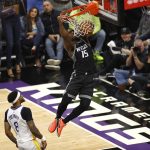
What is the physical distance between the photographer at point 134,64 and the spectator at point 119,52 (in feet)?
0.92

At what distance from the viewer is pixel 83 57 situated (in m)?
11.4

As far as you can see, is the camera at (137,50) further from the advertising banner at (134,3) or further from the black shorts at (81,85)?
the black shorts at (81,85)

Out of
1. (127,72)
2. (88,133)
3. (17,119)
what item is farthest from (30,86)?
(17,119)

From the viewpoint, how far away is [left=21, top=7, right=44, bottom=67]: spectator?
1666cm

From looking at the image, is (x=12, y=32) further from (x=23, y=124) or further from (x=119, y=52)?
(x=23, y=124)

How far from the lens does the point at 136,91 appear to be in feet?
48.8

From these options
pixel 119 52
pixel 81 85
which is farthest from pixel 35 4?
pixel 81 85

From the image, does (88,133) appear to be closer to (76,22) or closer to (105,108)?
(105,108)

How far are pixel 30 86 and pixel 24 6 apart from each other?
2.46 m

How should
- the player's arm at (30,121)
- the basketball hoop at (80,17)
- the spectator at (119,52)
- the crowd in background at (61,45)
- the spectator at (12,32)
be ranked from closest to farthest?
1. the player's arm at (30,121)
2. the basketball hoop at (80,17)
3. the crowd in background at (61,45)
4. the spectator at (119,52)
5. the spectator at (12,32)

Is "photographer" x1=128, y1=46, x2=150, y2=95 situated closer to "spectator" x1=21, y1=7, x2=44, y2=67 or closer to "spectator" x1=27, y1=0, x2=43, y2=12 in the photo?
"spectator" x1=21, y1=7, x2=44, y2=67

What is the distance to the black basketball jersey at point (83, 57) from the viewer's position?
37.6 ft

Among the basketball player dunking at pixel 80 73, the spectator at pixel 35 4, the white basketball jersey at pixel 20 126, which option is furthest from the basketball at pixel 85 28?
the spectator at pixel 35 4

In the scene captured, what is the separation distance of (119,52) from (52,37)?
6.41 ft
